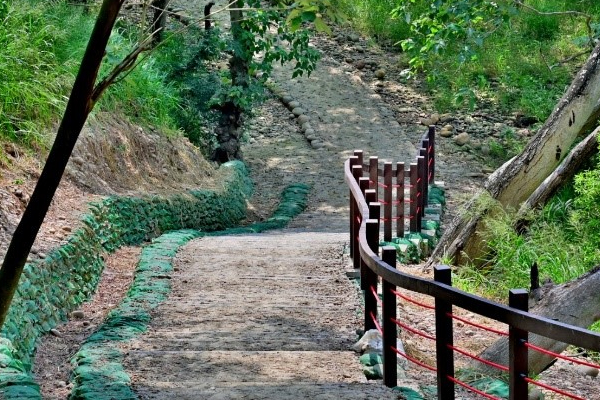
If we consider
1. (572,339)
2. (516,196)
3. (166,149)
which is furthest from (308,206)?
(572,339)

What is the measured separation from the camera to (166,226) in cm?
1088

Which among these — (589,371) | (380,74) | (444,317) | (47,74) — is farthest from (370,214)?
(380,74)

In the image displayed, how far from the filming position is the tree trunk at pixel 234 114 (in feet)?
48.4

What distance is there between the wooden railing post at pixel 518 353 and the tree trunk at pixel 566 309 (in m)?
2.43

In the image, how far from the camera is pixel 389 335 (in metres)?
5.46

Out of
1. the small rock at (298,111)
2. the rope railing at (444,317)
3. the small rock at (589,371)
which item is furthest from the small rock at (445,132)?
the small rock at (589,371)

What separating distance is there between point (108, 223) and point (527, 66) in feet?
41.1

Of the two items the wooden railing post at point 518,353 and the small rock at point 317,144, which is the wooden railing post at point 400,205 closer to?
the wooden railing post at point 518,353

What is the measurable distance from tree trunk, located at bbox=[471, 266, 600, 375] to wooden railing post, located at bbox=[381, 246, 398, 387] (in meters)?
1.39

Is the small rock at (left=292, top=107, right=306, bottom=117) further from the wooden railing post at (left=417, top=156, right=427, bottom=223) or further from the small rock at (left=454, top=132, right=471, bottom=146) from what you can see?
the wooden railing post at (left=417, top=156, right=427, bottom=223)

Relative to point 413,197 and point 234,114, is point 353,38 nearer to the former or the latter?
point 234,114

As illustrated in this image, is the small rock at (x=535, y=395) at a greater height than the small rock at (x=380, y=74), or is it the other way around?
the small rock at (x=380, y=74)

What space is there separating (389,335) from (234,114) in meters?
10.6

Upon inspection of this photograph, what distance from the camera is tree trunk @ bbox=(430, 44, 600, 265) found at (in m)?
9.49
